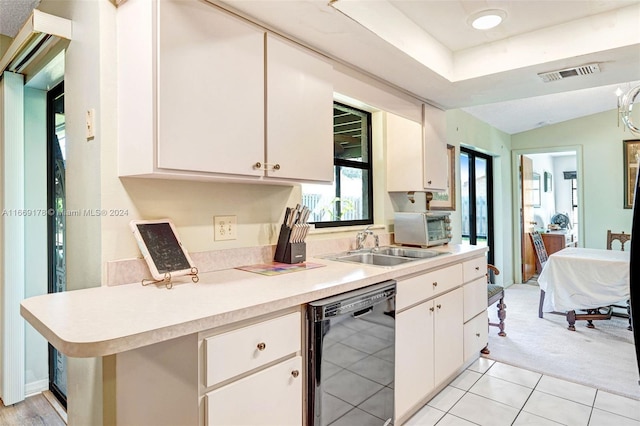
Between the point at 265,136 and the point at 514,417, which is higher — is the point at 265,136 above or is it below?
above

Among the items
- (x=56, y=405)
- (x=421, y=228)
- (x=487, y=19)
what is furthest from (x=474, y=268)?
(x=56, y=405)

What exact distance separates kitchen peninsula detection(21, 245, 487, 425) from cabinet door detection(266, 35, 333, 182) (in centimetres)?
58

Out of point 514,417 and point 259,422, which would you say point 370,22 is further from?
point 514,417

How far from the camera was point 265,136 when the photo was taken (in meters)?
1.70

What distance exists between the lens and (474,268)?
9.30 ft

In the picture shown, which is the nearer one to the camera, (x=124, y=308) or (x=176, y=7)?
(x=124, y=308)

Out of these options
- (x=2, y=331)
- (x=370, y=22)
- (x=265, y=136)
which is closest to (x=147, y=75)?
(x=265, y=136)

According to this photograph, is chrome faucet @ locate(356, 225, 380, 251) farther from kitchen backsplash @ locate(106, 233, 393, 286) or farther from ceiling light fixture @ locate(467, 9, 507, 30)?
ceiling light fixture @ locate(467, 9, 507, 30)

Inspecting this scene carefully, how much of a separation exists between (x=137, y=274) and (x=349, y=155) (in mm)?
1919

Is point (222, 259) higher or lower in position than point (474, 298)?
higher

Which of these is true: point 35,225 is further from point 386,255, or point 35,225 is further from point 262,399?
point 386,255

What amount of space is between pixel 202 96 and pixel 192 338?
915 mm

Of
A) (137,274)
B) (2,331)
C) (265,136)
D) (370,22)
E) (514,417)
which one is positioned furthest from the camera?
(2,331)

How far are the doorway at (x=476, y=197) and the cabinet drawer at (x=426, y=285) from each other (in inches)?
93.5
